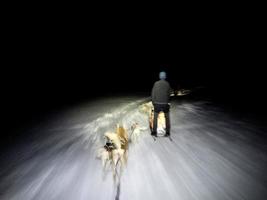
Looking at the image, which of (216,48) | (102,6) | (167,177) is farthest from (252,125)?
(102,6)

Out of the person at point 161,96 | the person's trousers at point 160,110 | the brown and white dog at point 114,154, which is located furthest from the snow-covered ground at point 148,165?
the person at point 161,96

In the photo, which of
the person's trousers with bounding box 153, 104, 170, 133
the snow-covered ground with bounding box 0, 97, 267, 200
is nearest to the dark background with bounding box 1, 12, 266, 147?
the snow-covered ground with bounding box 0, 97, 267, 200

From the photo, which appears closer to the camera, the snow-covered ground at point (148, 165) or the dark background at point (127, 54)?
the snow-covered ground at point (148, 165)

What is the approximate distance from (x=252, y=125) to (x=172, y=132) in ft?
11.2

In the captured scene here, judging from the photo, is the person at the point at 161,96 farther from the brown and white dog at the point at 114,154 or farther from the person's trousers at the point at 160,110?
the brown and white dog at the point at 114,154

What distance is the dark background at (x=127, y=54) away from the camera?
33625 millimetres

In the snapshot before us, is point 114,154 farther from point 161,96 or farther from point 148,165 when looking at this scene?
point 161,96

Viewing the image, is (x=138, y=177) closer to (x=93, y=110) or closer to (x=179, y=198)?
(x=179, y=198)

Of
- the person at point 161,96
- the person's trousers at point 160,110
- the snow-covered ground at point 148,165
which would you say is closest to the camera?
the snow-covered ground at point 148,165

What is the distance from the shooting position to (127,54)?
219 feet

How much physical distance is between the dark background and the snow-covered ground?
1182cm

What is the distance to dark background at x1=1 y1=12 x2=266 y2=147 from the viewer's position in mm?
33625

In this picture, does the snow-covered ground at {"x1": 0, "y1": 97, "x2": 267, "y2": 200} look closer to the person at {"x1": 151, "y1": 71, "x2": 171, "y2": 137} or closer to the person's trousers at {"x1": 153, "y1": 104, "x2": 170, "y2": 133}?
the person's trousers at {"x1": 153, "y1": 104, "x2": 170, "y2": 133}

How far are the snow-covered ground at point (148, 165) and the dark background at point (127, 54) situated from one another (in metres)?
11.8
